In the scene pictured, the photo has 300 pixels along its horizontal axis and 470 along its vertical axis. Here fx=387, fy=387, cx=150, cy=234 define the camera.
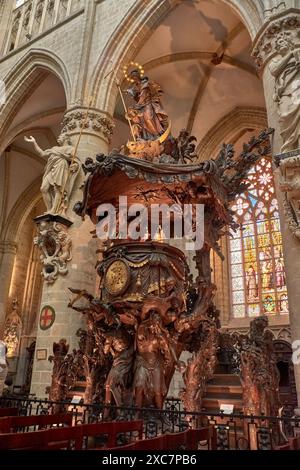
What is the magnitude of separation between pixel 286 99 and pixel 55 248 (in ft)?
17.0

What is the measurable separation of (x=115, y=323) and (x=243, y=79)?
9.77 meters

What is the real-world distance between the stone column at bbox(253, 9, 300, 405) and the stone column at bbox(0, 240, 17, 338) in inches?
471

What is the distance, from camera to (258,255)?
40.1 feet

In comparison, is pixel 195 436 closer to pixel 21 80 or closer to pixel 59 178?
pixel 59 178

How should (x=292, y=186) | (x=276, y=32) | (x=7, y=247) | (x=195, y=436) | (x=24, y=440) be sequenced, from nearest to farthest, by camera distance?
(x=24, y=440) < (x=195, y=436) < (x=292, y=186) < (x=276, y=32) < (x=7, y=247)

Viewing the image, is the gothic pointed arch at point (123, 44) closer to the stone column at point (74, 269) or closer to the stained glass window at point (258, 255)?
the stone column at point (74, 269)

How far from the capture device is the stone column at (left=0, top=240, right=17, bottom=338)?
1479 cm

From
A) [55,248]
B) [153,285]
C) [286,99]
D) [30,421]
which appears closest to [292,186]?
[286,99]

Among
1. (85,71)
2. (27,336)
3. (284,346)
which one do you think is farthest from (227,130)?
(27,336)

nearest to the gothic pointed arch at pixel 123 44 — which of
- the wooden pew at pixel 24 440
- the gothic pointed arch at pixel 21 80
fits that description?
the gothic pointed arch at pixel 21 80

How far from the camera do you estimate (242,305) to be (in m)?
12.0

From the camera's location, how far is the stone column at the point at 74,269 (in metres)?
7.49

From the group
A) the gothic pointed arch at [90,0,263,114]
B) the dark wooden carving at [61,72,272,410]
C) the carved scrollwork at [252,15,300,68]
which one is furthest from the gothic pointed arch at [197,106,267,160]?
the dark wooden carving at [61,72,272,410]
